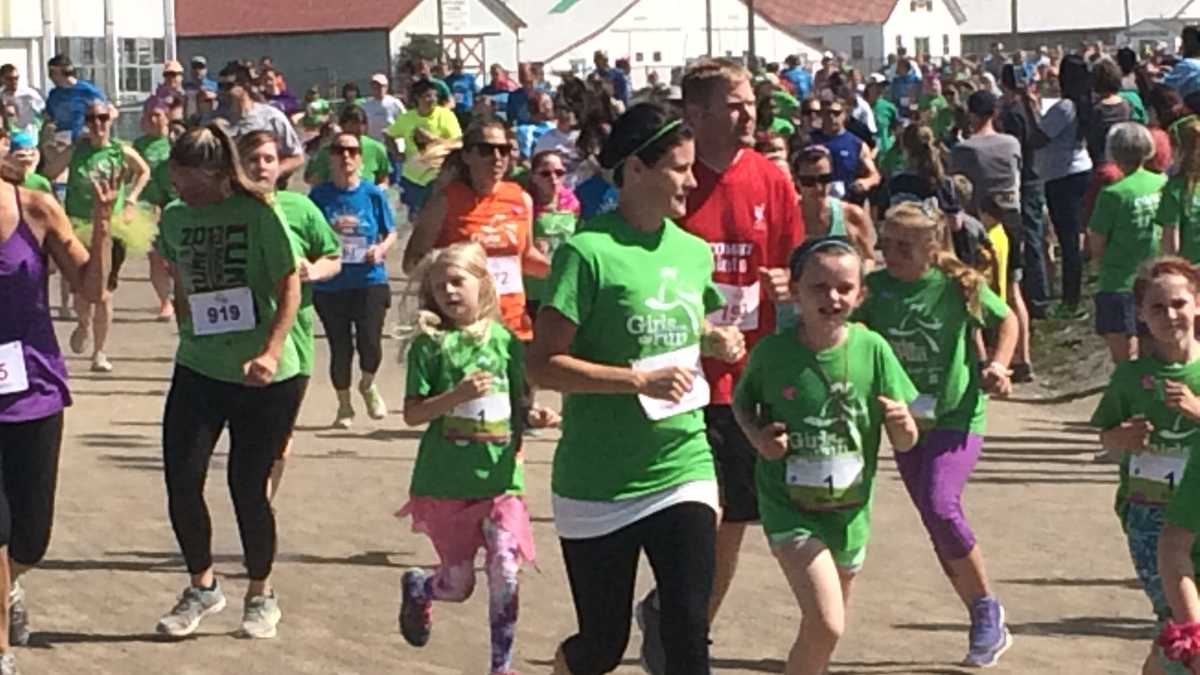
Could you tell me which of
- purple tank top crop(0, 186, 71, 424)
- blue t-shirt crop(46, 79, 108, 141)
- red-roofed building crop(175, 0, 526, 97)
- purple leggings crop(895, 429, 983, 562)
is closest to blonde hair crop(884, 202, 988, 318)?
purple leggings crop(895, 429, 983, 562)

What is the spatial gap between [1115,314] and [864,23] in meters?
123

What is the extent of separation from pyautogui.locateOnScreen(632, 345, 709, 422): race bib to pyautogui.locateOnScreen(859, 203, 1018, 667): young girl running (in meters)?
1.85

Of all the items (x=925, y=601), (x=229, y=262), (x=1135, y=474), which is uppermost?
(x=229, y=262)

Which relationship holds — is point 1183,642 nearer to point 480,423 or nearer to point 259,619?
point 480,423

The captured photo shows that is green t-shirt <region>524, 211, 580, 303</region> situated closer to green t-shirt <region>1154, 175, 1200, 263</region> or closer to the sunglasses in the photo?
green t-shirt <region>1154, 175, 1200, 263</region>

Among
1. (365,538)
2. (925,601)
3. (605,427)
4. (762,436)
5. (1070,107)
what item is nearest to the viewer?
(605,427)

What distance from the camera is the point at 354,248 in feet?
48.8

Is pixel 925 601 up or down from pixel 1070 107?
down

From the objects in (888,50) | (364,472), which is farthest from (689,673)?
(888,50)

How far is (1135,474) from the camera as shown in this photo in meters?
7.81

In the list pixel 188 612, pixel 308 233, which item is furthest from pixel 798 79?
pixel 188 612

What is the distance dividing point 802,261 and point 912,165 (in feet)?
21.5

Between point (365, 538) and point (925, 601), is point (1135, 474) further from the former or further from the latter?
point (365, 538)

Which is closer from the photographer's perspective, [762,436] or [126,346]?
[762,436]
